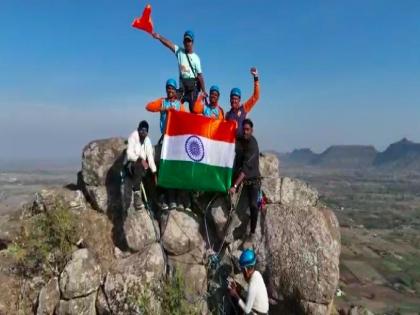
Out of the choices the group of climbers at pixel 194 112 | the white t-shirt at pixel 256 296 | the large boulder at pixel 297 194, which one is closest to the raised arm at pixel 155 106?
the group of climbers at pixel 194 112

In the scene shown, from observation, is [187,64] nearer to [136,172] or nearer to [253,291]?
[136,172]

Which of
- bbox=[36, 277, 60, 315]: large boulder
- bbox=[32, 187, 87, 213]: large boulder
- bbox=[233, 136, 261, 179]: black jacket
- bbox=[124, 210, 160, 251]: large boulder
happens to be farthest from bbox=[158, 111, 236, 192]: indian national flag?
bbox=[36, 277, 60, 315]: large boulder

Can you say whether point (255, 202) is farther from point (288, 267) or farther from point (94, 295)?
point (94, 295)

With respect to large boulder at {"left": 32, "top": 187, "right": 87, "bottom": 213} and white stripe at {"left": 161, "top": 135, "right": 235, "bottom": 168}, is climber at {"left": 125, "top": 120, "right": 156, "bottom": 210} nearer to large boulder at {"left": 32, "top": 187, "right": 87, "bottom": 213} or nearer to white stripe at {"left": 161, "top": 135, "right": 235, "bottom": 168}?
white stripe at {"left": 161, "top": 135, "right": 235, "bottom": 168}

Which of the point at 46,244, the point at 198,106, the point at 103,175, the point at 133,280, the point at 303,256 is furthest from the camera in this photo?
the point at 198,106

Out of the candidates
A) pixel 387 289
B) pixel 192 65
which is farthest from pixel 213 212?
pixel 387 289

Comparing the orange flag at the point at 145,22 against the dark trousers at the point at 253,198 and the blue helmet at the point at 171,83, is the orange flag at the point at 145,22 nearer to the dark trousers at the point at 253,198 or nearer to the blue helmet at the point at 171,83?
the blue helmet at the point at 171,83

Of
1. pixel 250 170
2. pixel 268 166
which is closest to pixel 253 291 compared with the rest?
pixel 250 170
